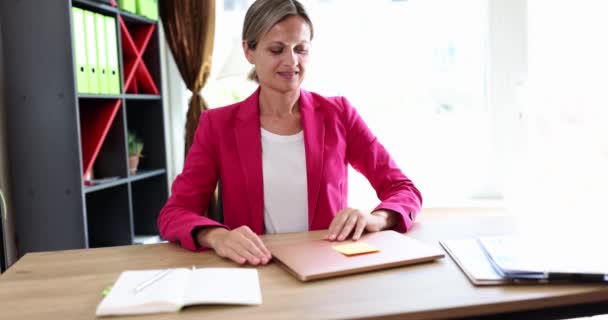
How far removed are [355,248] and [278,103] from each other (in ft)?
2.31

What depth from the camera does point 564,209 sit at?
2725 millimetres

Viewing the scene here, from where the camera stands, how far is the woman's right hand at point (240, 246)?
1175 mm

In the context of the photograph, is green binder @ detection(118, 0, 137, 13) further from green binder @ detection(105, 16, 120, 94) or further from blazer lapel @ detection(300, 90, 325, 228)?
blazer lapel @ detection(300, 90, 325, 228)

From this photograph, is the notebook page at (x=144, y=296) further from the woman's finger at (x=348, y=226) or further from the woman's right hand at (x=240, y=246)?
the woman's finger at (x=348, y=226)

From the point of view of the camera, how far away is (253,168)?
1.64 meters

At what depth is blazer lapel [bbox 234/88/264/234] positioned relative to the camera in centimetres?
163

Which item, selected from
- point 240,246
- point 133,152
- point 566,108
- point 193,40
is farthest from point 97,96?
point 566,108

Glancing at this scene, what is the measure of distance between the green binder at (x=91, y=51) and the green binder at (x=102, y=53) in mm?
25

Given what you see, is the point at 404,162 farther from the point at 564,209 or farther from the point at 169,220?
the point at 169,220

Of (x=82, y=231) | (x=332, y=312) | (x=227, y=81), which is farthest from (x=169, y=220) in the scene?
(x=227, y=81)

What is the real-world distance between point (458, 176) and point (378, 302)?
2281 millimetres

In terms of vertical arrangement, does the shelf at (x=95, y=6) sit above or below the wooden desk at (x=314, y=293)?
above

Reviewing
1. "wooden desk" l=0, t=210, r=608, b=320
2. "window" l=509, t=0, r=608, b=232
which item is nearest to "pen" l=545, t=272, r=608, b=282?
"wooden desk" l=0, t=210, r=608, b=320

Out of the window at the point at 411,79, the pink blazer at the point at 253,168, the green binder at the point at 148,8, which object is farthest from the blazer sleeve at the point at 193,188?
the window at the point at 411,79
